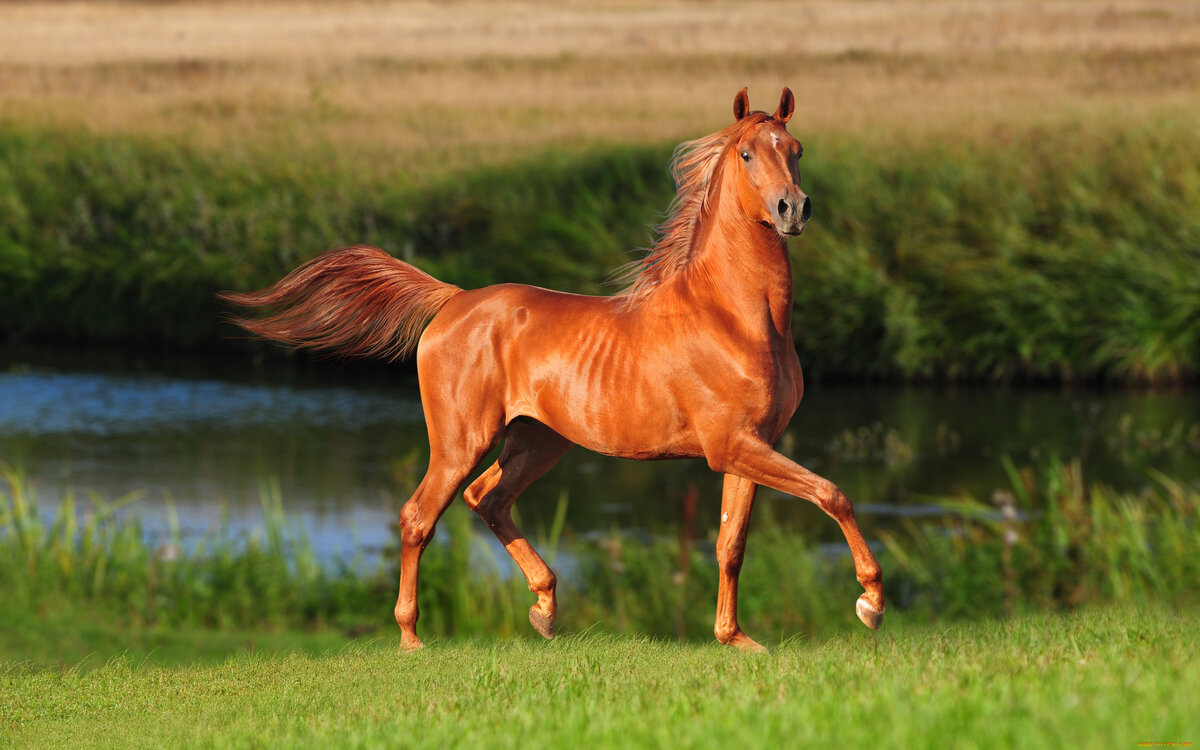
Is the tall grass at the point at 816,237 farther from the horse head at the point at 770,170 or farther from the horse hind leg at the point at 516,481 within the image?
the horse head at the point at 770,170

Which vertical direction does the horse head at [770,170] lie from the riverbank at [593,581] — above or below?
above

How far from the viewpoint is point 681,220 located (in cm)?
507

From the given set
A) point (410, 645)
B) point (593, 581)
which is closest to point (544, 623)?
point (410, 645)

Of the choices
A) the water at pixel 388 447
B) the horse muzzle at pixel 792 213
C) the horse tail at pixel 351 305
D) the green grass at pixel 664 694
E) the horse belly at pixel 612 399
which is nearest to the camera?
the green grass at pixel 664 694

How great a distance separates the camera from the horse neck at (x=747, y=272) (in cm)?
470

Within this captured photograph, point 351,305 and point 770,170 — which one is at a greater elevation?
point 770,170

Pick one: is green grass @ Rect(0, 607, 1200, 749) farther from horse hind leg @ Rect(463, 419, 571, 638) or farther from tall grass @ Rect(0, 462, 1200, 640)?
tall grass @ Rect(0, 462, 1200, 640)

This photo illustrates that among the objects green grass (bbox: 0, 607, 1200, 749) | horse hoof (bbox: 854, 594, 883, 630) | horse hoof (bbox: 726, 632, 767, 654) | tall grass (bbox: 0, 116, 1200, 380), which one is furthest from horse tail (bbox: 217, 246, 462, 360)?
tall grass (bbox: 0, 116, 1200, 380)

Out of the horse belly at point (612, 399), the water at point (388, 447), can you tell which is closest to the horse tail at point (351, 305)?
the horse belly at point (612, 399)

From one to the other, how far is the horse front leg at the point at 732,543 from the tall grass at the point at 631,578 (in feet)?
10.4

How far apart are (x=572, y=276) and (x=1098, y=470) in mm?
6832

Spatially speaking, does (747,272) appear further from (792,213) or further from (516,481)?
(516,481)

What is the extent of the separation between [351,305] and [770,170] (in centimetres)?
185

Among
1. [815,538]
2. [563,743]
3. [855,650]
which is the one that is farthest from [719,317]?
[815,538]
